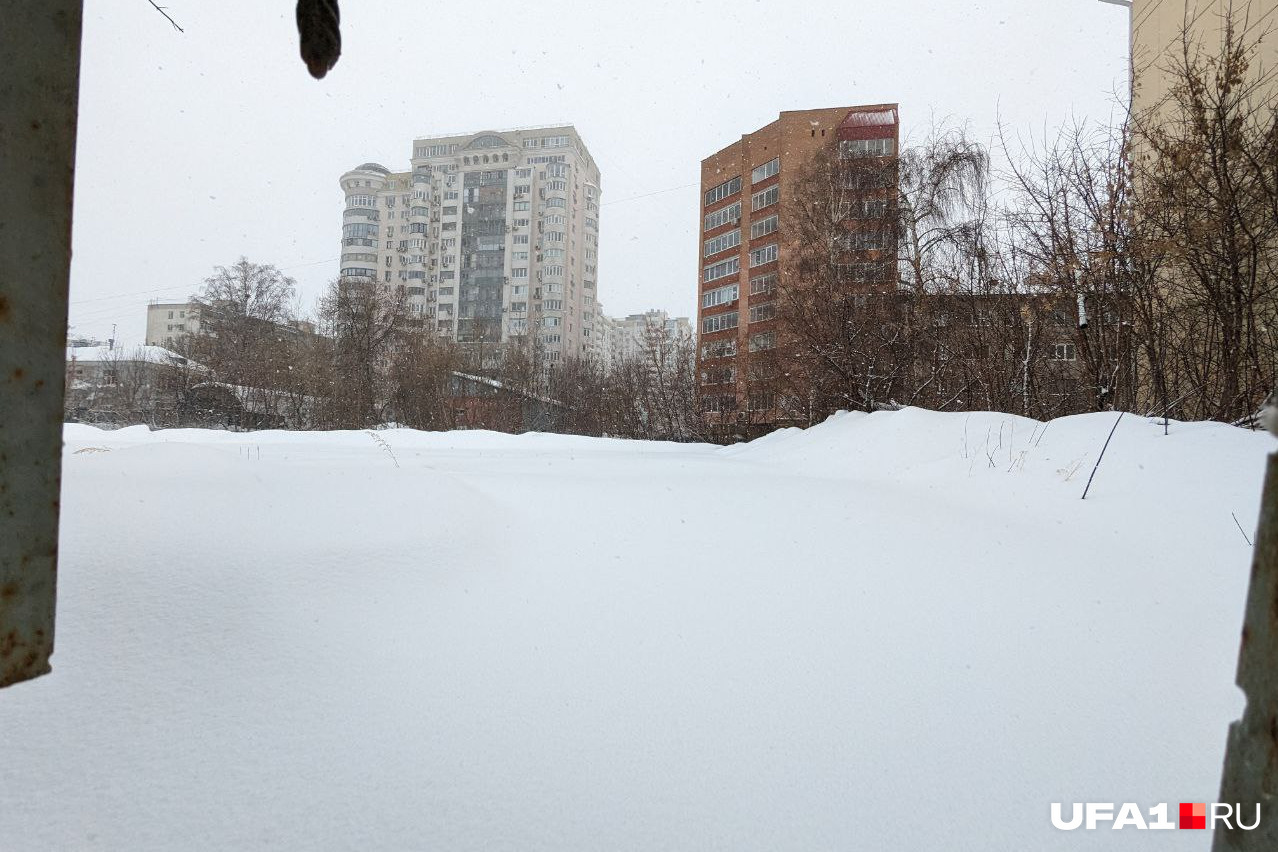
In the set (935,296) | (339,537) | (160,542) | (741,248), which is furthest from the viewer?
(741,248)

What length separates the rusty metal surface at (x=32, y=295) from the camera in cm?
83

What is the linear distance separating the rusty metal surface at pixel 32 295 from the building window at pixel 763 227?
1460 inches

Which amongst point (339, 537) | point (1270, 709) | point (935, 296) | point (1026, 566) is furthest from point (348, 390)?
point (1270, 709)

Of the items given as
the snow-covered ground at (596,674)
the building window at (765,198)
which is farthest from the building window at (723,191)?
the snow-covered ground at (596,674)

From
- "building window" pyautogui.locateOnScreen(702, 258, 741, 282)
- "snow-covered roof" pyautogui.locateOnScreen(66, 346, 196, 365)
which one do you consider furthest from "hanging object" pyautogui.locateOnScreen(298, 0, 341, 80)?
"building window" pyautogui.locateOnScreen(702, 258, 741, 282)

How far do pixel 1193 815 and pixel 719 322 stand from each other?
130 feet

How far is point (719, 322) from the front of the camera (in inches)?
1575

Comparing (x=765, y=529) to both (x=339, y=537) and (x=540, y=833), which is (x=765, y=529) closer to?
(x=339, y=537)

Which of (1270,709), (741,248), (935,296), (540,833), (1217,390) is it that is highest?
(741,248)

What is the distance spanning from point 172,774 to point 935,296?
33.5 feet

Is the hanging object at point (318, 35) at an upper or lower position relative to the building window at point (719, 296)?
lower

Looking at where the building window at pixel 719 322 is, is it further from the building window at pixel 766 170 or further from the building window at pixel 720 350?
the building window at pixel 720 350

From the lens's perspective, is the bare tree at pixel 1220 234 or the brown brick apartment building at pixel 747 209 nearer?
the bare tree at pixel 1220 234

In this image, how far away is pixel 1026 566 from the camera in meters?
2.84
